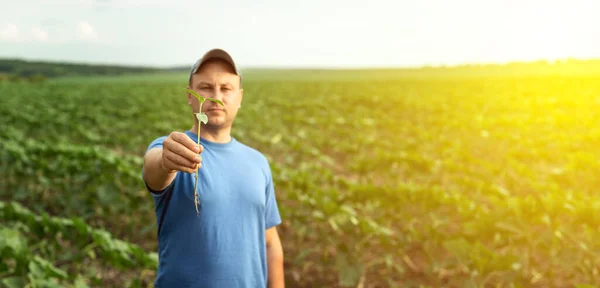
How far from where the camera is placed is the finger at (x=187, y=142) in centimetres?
139

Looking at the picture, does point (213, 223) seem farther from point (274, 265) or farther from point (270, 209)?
point (274, 265)

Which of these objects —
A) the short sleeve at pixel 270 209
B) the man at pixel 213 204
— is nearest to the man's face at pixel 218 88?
the man at pixel 213 204

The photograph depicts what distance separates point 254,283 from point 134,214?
4657 mm

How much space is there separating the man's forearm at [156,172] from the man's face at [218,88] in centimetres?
24

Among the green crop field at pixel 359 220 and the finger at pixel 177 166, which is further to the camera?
the green crop field at pixel 359 220

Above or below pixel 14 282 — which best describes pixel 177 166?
above

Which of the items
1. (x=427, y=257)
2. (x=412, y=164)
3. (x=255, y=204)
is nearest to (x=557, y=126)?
(x=412, y=164)

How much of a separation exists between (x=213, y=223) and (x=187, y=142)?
58cm

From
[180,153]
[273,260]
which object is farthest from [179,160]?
[273,260]

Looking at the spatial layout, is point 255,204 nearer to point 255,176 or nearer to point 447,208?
point 255,176

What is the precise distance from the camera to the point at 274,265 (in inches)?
92.6

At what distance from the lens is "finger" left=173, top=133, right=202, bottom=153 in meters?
1.39

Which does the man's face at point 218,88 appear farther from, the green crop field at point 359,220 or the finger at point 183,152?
the green crop field at point 359,220

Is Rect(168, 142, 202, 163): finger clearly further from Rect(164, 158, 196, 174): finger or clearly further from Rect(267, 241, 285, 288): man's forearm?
Rect(267, 241, 285, 288): man's forearm
